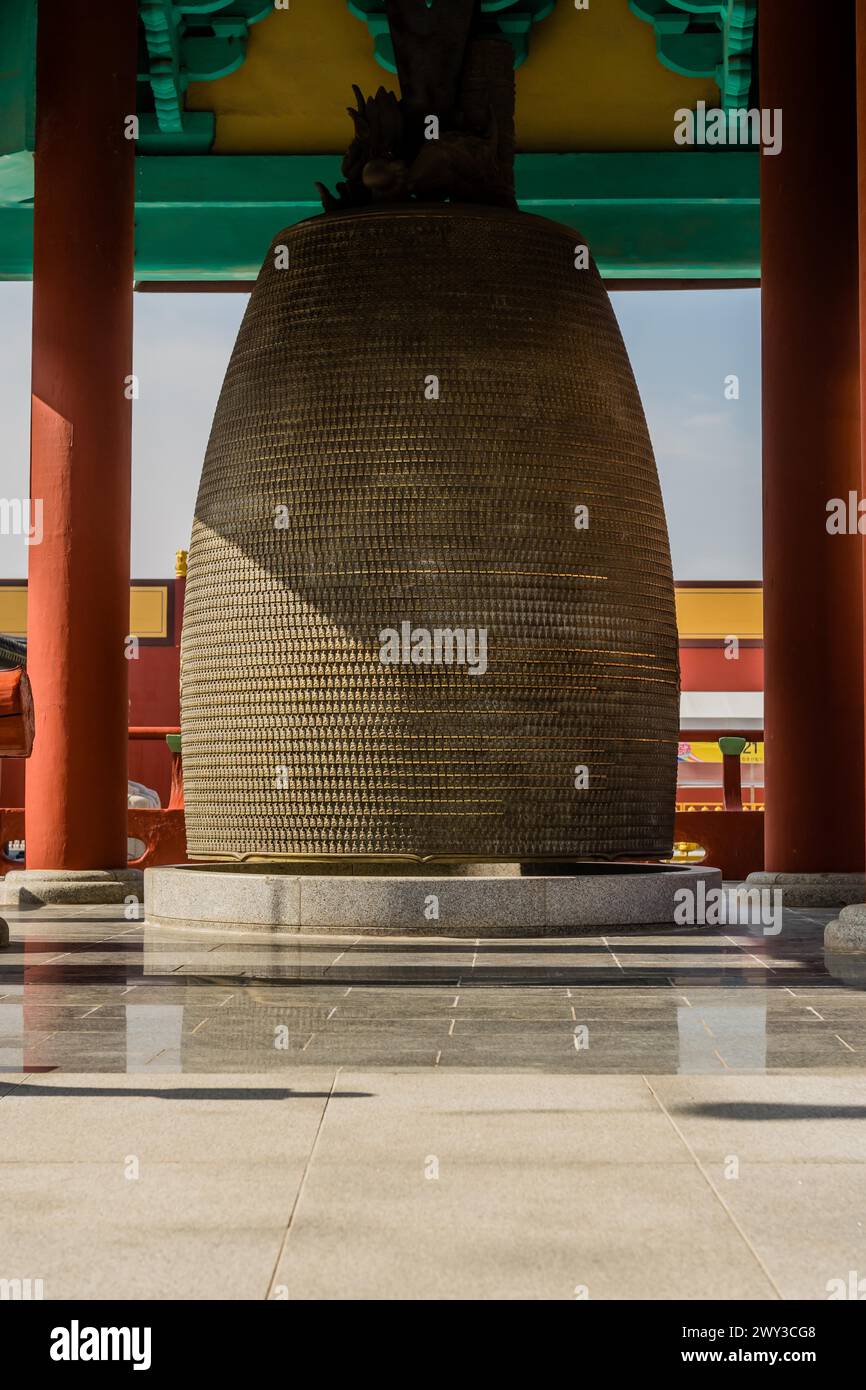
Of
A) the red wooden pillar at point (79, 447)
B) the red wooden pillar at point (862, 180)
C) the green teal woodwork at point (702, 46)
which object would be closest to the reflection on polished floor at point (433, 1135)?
the red wooden pillar at point (862, 180)

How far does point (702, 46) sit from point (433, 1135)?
8.43m

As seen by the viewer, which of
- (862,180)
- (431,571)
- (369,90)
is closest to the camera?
(862,180)

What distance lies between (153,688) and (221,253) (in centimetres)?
758

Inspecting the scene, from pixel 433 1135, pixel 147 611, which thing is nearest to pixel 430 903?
pixel 433 1135

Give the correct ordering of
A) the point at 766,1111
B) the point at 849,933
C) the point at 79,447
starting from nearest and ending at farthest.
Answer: the point at 766,1111 → the point at 849,933 → the point at 79,447

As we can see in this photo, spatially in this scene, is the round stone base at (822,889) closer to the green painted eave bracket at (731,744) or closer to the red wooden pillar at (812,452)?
the red wooden pillar at (812,452)

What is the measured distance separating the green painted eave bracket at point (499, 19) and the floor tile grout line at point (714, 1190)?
7967mm

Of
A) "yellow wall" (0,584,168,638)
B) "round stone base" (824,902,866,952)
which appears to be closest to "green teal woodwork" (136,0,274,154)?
"round stone base" (824,902,866,952)

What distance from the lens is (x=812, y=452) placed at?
25.7ft

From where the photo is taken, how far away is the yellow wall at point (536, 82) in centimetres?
988

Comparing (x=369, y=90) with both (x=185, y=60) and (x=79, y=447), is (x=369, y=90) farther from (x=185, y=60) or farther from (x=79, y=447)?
(x=79, y=447)

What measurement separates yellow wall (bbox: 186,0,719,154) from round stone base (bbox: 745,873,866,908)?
181 inches

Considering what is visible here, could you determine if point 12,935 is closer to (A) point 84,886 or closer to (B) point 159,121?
(A) point 84,886

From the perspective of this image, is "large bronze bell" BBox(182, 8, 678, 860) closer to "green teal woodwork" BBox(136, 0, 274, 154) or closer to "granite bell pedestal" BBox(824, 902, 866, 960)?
"granite bell pedestal" BBox(824, 902, 866, 960)
